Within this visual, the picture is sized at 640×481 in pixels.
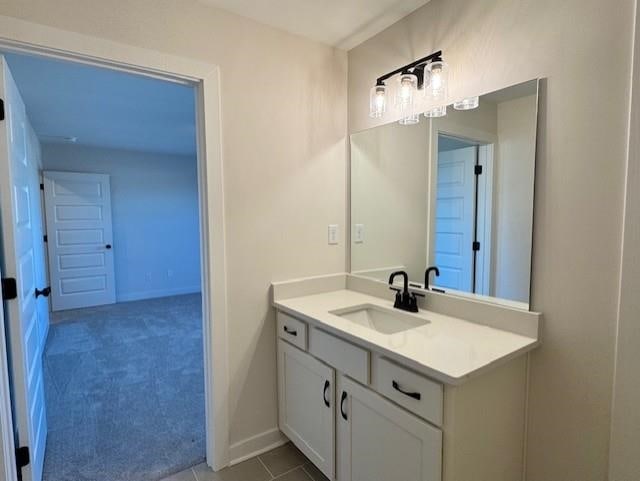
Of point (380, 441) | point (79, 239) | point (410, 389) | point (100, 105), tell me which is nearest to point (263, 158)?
point (410, 389)

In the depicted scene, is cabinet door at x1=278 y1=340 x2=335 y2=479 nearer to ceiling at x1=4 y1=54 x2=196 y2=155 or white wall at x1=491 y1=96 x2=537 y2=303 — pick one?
white wall at x1=491 y1=96 x2=537 y2=303

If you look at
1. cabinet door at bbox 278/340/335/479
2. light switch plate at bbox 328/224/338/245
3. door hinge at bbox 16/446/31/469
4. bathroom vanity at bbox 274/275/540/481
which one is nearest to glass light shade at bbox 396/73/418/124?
light switch plate at bbox 328/224/338/245

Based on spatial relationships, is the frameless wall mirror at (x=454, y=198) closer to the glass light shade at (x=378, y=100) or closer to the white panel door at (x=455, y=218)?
the white panel door at (x=455, y=218)

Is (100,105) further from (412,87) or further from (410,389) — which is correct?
(410,389)

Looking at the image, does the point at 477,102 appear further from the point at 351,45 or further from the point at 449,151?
the point at 351,45

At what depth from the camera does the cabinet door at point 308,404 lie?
1628 millimetres

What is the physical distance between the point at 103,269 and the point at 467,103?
5652mm

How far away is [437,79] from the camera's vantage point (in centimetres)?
161

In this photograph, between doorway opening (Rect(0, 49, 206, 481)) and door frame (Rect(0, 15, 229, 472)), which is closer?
door frame (Rect(0, 15, 229, 472))

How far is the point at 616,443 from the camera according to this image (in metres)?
1.17

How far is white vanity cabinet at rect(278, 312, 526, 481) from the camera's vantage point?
1136mm

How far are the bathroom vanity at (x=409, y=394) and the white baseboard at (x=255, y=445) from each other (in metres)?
0.23

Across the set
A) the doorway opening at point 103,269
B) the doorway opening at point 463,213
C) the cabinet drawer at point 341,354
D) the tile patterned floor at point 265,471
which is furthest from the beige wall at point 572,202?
the doorway opening at point 103,269

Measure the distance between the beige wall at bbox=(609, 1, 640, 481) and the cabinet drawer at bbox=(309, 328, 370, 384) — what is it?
0.87 m
